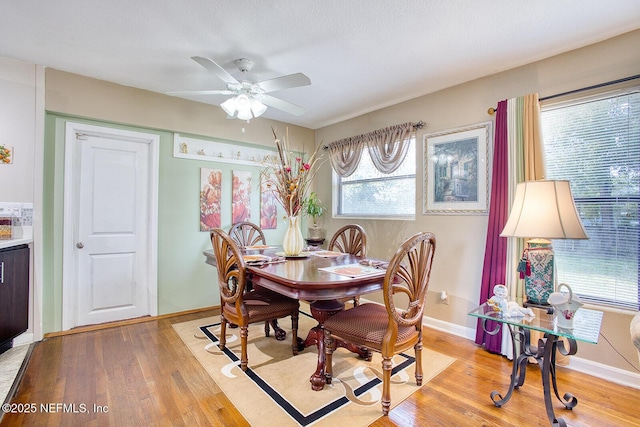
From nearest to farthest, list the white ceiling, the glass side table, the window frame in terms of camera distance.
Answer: the glass side table < the white ceiling < the window frame

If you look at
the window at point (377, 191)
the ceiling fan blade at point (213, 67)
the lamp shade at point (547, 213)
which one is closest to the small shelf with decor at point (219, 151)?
the window at point (377, 191)

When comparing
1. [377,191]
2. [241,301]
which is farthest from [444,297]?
[241,301]

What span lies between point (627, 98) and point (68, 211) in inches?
192

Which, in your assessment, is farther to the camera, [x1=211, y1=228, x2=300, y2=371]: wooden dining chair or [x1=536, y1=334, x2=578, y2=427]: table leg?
[x1=211, y1=228, x2=300, y2=371]: wooden dining chair

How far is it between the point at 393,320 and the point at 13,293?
3.07m

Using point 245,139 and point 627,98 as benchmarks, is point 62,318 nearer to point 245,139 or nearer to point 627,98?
point 245,139

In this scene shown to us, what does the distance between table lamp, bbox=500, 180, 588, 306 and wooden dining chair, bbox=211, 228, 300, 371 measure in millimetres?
1667

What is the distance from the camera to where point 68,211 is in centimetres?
292

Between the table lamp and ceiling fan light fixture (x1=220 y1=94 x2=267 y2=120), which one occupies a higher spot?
ceiling fan light fixture (x1=220 y1=94 x2=267 y2=120)

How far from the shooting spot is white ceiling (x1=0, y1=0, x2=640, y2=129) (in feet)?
6.30

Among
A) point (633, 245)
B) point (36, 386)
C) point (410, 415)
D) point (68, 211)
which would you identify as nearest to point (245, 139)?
point (68, 211)

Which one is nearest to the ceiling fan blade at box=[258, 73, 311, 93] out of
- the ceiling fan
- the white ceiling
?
the ceiling fan

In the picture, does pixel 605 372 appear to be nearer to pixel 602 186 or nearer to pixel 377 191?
pixel 602 186

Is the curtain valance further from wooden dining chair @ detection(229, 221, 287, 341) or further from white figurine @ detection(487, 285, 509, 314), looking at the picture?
white figurine @ detection(487, 285, 509, 314)
